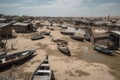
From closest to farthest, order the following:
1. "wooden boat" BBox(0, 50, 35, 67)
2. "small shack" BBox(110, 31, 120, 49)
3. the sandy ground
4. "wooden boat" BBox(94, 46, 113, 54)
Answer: the sandy ground → "wooden boat" BBox(0, 50, 35, 67) → "wooden boat" BBox(94, 46, 113, 54) → "small shack" BBox(110, 31, 120, 49)

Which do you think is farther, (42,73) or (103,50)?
(103,50)

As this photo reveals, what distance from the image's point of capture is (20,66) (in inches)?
798

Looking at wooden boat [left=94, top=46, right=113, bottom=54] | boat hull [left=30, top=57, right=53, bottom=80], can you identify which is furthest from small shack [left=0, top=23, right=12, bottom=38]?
boat hull [left=30, top=57, right=53, bottom=80]

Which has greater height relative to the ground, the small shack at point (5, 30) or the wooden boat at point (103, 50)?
the small shack at point (5, 30)

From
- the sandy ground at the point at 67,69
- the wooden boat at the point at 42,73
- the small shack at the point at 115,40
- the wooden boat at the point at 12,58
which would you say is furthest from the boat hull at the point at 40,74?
the small shack at the point at 115,40

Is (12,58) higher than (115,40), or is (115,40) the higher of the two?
(115,40)

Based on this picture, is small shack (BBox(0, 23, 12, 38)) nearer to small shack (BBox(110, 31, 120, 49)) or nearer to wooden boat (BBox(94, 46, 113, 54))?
wooden boat (BBox(94, 46, 113, 54))

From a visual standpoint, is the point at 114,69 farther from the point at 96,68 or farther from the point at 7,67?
the point at 7,67

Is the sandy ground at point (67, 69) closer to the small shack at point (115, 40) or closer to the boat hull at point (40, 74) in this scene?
the boat hull at point (40, 74)

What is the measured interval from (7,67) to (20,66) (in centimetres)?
175

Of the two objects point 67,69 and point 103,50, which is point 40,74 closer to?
point 67,69

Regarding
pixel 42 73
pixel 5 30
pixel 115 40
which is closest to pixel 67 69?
pixel 42 73

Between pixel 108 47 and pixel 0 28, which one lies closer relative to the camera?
pixel 108 47

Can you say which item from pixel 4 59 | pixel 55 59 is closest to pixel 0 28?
pixel 4 59
